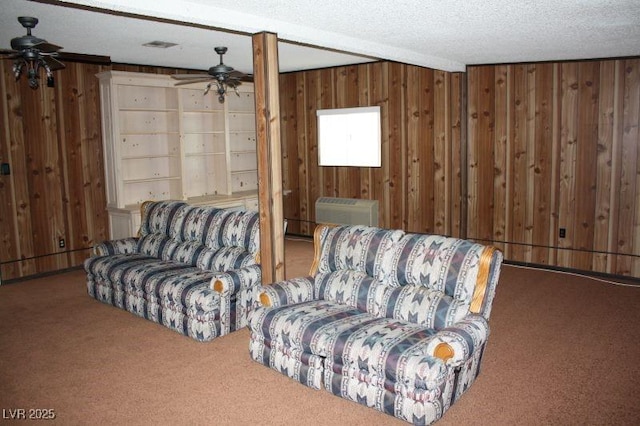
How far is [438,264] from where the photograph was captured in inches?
136

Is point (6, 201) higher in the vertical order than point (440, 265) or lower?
higher

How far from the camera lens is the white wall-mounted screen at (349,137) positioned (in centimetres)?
764

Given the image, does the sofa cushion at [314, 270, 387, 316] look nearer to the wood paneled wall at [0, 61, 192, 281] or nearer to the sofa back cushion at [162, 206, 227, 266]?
the sofa back cushion at [162, 206, 227, 266]

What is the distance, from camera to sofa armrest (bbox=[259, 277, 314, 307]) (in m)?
3.77

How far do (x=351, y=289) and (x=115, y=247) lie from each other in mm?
2826

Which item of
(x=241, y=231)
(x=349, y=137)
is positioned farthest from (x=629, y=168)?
(x=241, y=231)

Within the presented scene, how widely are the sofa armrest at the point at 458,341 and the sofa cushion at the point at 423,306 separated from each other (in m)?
0.12

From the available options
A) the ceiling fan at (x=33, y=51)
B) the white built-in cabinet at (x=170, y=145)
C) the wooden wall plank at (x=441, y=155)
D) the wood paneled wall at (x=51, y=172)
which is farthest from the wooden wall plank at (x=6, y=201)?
the wooden wall plank at (x=441, y=155)

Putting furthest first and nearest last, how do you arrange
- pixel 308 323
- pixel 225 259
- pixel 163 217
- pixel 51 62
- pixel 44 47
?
pixel 163 217 < pixel 225 259 < pixel 51 62 < pixel 44 47 < pixel 308 323

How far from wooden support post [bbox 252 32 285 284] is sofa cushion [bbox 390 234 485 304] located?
1.03 metres

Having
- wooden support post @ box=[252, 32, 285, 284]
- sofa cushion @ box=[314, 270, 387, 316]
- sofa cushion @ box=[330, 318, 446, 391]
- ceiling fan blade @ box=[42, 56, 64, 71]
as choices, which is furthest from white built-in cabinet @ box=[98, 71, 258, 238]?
sofa cushion @ box=[330, 318, 446, 391]

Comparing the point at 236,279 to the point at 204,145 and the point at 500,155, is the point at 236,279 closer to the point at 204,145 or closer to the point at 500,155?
the point at 500,155

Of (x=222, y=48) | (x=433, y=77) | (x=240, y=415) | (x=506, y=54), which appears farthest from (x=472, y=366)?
(x=433, y=77)

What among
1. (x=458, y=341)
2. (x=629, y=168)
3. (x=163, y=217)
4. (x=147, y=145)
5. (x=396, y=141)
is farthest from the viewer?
(x=396, y=141)
